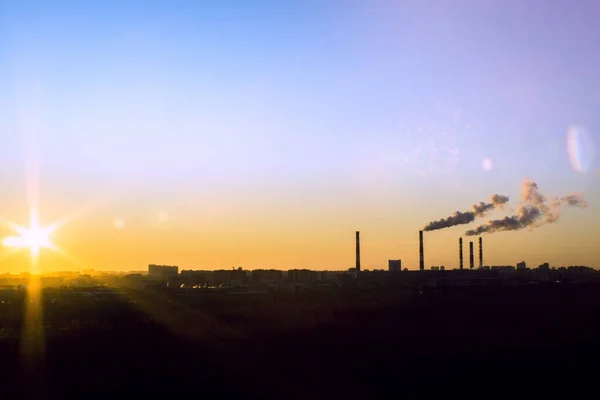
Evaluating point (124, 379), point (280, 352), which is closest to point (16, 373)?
point (124, 379)

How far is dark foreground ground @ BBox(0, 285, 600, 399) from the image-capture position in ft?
103

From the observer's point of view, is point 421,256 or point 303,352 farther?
point 421,256

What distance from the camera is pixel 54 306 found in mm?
62750

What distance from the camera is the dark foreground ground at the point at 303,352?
31.5m

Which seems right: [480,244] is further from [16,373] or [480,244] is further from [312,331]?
[16,373]

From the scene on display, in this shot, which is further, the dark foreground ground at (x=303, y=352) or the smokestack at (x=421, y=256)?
the smokestack at (x=421, y=256)

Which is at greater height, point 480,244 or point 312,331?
point 480,244

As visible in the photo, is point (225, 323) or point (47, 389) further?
point (225, 323)

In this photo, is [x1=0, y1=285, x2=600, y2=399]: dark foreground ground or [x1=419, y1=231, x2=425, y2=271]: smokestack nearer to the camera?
[x1=0, y1=285, x2=600, y2=399]: dark foreground ground

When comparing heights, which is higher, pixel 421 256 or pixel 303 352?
pixel 421 256

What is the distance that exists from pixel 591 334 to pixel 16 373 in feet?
137

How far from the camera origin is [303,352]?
130 ft

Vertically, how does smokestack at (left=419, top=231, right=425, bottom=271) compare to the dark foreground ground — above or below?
above

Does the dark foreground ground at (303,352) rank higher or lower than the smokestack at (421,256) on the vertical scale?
lower
